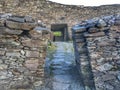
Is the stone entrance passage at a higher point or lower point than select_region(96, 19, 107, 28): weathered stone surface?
lower

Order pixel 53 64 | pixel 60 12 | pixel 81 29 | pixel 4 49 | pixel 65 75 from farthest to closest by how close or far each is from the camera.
→ pixel 60 12 < pixel 53 64 < pixel 65 75 < pixel 81 29 < pixel 4 49

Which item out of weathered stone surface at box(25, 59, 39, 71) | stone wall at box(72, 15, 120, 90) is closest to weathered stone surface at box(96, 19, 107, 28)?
stone wall at box(72, 15, 120, 90)

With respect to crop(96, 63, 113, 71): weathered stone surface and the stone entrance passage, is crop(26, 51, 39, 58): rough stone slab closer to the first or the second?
the stone entrance passage

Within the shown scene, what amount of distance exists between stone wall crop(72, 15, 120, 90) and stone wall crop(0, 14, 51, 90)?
1079 mm

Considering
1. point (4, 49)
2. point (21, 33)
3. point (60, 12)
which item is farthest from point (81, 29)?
point (60, 12)

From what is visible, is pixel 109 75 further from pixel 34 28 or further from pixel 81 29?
pixel 34 28

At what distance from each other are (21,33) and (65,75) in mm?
1832

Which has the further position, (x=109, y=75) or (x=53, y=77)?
(x=53, y=77)

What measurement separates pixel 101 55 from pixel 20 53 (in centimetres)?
184

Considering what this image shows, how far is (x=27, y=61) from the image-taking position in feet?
16.1

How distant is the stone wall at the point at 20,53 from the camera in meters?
4.77

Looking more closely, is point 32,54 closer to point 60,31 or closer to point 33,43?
point 33,43

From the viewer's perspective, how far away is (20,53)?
16.0ft

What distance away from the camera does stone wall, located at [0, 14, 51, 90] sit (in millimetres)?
4766
